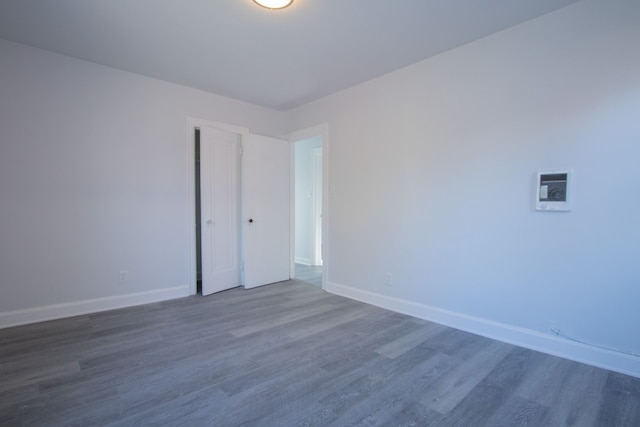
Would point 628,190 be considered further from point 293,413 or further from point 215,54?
point 215,54

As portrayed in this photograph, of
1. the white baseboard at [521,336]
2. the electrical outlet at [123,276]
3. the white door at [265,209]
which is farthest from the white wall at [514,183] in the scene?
the electrical outlet at [123,276]

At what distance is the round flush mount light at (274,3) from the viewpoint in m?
2.15

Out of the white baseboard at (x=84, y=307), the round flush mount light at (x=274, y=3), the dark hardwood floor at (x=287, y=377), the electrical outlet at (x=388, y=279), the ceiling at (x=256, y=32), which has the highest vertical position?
the ceiling at (x=256, y=32)

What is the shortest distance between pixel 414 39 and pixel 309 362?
2846 mm

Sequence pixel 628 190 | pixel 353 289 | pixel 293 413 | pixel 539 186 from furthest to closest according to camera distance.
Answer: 1. pixel 353 289
2. pixel 539 186
3. pixel 628 190
4. pixel 293 413

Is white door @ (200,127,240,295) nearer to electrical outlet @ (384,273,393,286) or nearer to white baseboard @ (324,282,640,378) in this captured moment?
white baseboard @ (324,282,640,378)

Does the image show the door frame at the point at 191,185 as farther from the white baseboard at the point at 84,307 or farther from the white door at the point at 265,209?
the white door at the point at 265,209

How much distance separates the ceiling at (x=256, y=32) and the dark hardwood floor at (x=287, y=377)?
263 centimetres

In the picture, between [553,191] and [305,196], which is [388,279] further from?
[305,196]

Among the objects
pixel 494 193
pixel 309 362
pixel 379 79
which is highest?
pixel 379 79

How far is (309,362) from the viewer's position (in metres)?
2.28

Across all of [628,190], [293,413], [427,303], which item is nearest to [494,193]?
[628,190]

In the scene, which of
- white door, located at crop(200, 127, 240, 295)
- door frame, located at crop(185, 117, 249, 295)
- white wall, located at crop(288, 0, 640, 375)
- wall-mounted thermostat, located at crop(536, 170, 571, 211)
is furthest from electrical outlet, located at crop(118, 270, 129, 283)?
wall-mounted thermostat, located at crop(536, 170, 571, 211)

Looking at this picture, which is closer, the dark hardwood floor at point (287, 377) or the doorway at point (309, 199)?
the dark hardwood floor at point (287, 377)
